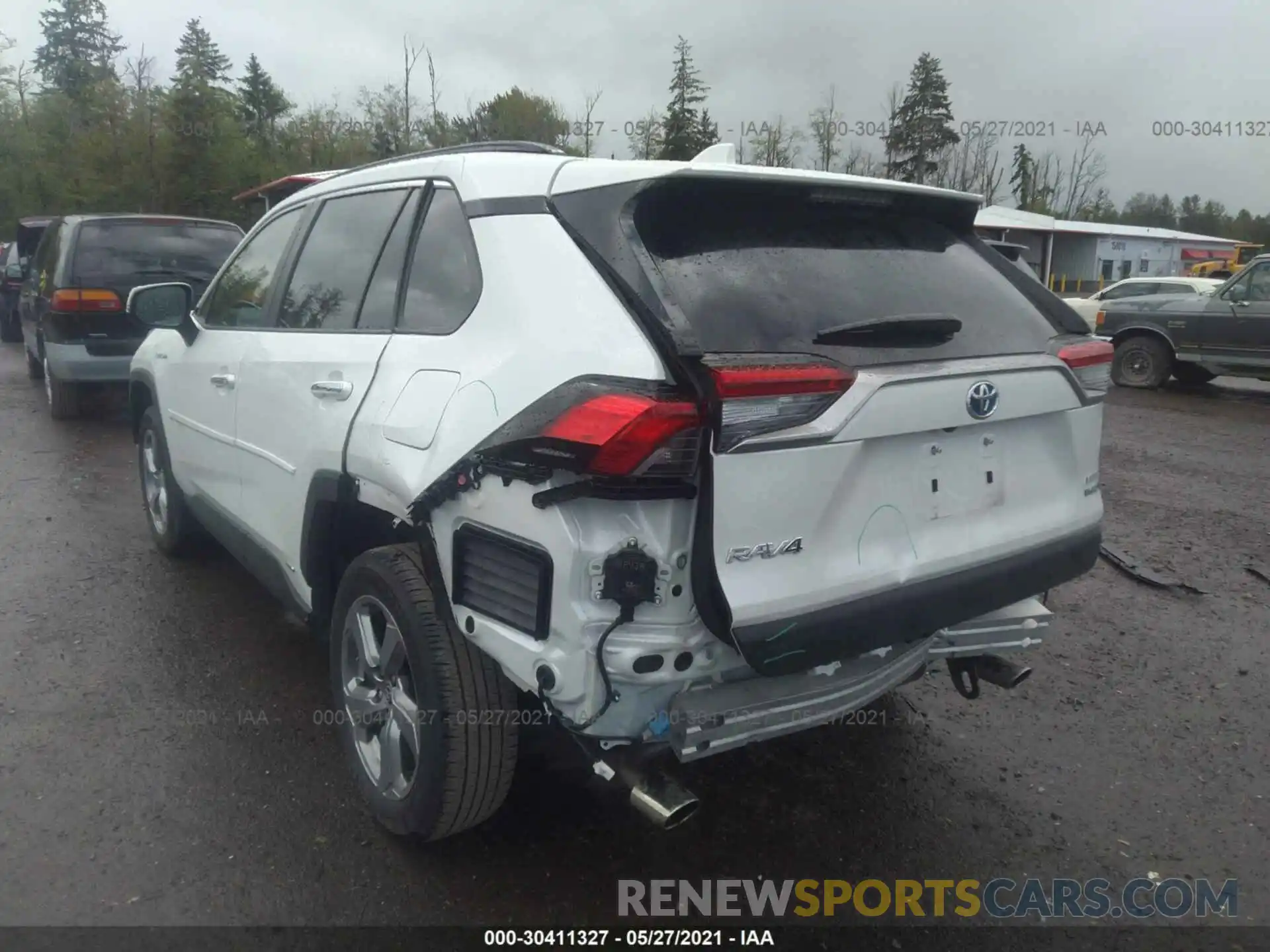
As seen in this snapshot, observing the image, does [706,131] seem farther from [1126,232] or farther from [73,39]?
[73,39]

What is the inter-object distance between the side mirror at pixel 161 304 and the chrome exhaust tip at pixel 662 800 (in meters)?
3.30

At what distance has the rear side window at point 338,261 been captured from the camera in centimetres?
311

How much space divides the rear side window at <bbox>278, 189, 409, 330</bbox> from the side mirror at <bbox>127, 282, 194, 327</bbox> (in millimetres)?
1114

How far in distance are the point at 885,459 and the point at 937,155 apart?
180 ft

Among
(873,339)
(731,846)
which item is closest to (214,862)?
(731,846)

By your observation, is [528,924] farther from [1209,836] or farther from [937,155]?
[937,155]

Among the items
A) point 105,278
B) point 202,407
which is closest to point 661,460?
point 202,407

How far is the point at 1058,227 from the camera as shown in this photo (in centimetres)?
4688

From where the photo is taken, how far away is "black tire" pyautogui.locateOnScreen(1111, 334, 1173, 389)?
42.3ft

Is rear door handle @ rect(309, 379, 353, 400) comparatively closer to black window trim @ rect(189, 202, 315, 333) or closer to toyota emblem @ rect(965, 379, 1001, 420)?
black window trim @ rect(189, 202, 315, 333)

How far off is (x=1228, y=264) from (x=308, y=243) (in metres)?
49.0

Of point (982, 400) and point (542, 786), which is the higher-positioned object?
point (982, 400)

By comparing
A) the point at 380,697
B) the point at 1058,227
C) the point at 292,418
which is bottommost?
the point at 380,697

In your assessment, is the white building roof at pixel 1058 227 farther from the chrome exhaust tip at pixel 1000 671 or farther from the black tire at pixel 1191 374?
the chrome exhaust tip at pixel 1000 671
